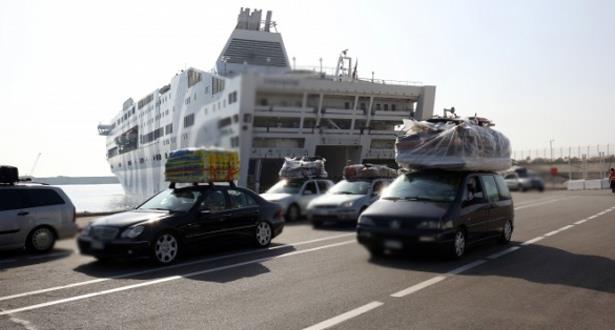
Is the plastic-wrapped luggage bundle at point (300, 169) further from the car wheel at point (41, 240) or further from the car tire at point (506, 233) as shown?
the car wheel at point (41, 240)

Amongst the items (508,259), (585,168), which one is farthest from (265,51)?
(585,168)

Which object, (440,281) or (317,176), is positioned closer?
(440,281)

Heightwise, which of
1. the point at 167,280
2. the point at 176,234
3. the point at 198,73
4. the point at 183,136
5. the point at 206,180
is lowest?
the point at 167,280

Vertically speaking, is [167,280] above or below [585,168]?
below

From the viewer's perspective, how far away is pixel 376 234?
→ 25.9ft

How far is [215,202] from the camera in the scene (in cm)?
881

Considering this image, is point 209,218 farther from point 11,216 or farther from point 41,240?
point 11,216

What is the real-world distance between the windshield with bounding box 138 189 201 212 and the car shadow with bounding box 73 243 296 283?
Result: 0.75m

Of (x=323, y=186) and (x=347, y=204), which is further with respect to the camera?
(x=323, y=186)

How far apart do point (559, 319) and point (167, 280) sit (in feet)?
15.7

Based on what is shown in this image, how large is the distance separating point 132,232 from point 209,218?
147cm

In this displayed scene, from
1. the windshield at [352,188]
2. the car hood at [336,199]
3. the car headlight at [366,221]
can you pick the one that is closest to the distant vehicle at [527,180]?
the car headlight at [366,221]

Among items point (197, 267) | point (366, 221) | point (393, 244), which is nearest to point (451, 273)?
point (393, 244)

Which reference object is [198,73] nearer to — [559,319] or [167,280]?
[167,280]
